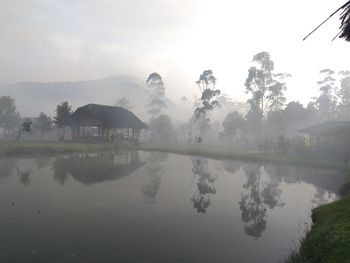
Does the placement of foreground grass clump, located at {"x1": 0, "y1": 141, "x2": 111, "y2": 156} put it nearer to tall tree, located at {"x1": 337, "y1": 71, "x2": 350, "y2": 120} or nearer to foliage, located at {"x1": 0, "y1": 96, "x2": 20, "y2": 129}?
foliage, located at {"x1": 0, "y1": 96, "x2": 20, "y2": 129}

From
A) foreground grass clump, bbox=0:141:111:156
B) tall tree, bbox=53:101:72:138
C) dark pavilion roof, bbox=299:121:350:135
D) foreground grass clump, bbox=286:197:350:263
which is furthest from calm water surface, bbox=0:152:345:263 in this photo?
tall tree, bbox=53:101:72:138

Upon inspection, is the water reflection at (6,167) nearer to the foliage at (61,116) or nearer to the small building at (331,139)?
the foliage at (61,116)

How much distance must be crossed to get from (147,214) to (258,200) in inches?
255

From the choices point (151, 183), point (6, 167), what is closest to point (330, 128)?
point (151, 183)

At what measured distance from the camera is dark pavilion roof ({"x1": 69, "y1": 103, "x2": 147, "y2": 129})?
47.3 m

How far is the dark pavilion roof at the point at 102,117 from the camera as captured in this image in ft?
155

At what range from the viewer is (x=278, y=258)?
30.3 feet

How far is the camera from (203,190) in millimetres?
18578

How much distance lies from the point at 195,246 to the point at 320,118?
208 ft

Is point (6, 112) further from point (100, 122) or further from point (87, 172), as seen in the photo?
point (87, 172)

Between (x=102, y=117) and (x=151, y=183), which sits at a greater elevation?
(x=102, y=117)

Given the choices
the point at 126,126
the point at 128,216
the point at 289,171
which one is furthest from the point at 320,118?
the point at 128,216

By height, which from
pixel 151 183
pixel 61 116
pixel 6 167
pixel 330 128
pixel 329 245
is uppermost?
pixel 61 116

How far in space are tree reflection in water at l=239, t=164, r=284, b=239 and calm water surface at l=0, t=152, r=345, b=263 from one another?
1.7 inches
